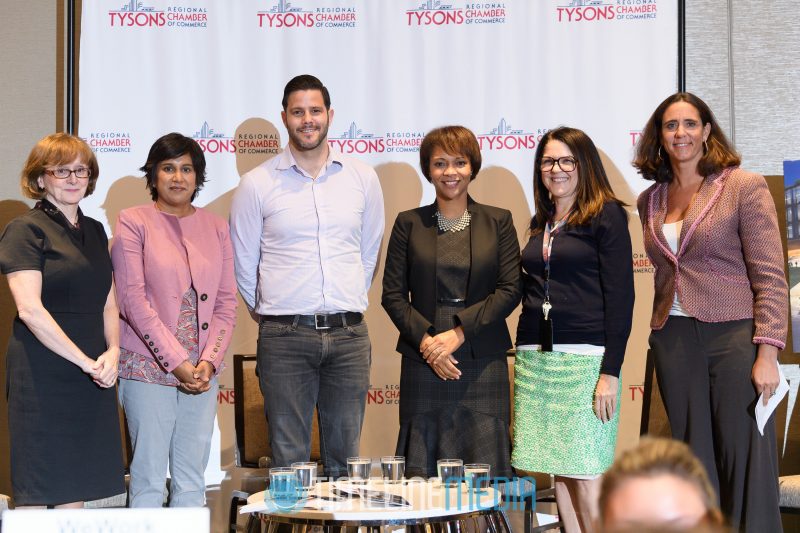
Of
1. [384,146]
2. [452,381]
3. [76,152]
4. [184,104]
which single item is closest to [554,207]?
[452,381]

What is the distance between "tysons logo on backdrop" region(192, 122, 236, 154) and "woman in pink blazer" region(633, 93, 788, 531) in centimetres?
228

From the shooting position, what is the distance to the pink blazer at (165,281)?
340cm

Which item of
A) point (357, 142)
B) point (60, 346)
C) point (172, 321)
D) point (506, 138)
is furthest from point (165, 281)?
point (506, 138)

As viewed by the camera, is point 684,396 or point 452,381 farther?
point 452,381

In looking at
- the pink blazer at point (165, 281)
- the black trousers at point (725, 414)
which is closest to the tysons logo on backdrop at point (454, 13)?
the pink blazer at point (165, 281)

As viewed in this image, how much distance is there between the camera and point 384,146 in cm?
466

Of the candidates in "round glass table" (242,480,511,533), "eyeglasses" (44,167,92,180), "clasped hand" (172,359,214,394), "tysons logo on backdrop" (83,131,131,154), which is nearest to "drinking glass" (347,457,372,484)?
"round glass table" (242,480,511,533)

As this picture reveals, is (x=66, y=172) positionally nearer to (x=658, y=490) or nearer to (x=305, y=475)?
(x=305, y=475)

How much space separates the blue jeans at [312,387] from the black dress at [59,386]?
1.94 feet

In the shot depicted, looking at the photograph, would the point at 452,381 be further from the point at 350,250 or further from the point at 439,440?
the point at 350,250

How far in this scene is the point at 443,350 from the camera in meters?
3.38

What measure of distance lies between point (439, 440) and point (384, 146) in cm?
176

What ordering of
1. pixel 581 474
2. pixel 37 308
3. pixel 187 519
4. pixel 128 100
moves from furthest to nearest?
pixel 128 100
pixel 581 474
pixel 37 308
pixel 187 519

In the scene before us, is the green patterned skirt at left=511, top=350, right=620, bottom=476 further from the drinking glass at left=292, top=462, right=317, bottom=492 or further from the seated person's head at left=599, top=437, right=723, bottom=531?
the seated person's head at left=599, top=437, right=723, bottom=531
